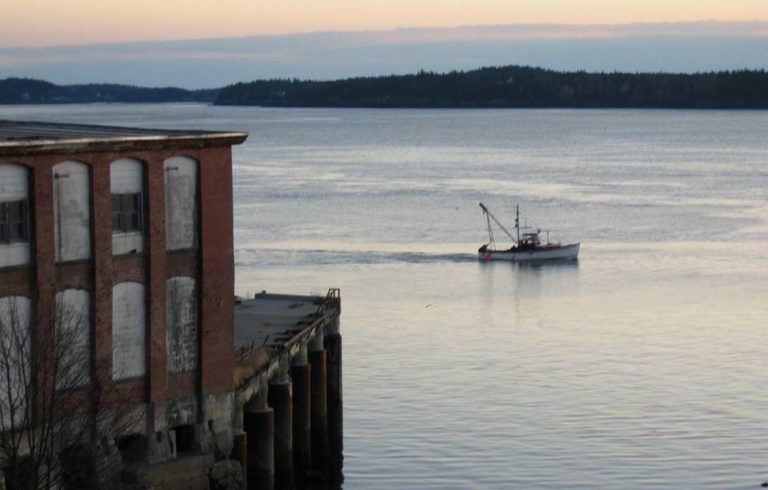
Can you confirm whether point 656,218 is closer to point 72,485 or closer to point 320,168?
point 320,168

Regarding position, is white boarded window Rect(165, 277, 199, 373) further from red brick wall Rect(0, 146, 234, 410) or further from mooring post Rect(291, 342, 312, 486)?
mooring post Rect(291, 342, 312, 486)

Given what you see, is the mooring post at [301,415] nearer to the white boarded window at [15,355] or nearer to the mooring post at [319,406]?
the mooring post at [319,406]

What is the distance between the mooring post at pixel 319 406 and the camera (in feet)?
134

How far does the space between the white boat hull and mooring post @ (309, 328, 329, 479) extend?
48.1 meters

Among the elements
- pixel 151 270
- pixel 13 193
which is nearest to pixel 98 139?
pixel 13 193

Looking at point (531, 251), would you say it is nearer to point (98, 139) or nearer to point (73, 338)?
point (98, 139)

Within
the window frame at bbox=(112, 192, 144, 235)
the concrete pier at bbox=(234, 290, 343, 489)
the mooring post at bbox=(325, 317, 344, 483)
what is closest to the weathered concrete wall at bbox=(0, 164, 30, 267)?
the window frame at bbox=(112, 192, 144, 235)

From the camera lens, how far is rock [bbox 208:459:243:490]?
32.4 meters

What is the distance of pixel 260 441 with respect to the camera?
117 feet

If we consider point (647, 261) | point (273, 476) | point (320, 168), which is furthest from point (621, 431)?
point (320, 168)

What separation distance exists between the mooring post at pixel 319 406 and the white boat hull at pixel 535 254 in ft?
158

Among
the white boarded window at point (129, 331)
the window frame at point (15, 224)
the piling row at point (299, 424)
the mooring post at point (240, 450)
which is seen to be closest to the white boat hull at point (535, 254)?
the piling row at point (299, 424)

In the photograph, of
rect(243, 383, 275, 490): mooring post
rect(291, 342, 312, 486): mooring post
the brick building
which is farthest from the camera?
rect(291, 342, 312, 486): mooring post

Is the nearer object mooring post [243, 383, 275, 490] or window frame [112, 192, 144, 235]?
window frame [112, 192, 144, 235]
